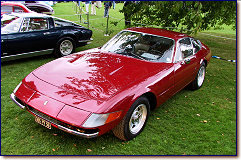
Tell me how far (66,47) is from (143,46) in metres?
3.58

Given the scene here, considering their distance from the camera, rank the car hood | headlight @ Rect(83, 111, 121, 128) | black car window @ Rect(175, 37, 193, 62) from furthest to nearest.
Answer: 1. black car window @ Rect(175, 37, 193, 62)
2. the car hood
3. headlight @ Rect(83, 111, 121, 128)

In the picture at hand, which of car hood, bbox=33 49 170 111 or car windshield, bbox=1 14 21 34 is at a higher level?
car windshield, bbox=1 14 21 34

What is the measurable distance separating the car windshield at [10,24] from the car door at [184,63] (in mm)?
4514

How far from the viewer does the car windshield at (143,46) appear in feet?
12.8

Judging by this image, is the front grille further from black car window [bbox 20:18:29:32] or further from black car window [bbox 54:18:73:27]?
black car window [bbox 54:18:73:27]

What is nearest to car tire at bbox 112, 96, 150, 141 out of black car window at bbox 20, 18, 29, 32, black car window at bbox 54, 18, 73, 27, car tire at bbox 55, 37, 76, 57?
car tire at bbox 55, 37, 76, 57

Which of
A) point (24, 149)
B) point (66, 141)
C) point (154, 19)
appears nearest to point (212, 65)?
point (154, 19)

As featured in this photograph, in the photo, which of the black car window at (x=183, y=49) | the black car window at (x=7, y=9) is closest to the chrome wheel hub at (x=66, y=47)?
the black car window at (x=183, y=49)

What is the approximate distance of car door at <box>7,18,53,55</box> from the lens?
578 cm

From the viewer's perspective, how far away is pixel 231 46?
10.2m

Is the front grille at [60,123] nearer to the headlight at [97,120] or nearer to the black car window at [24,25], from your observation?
the headlight at [97,120]

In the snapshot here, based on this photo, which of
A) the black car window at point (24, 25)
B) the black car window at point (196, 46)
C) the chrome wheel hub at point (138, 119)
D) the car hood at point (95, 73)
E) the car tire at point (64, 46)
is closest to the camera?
the car hood at point (95, 73)

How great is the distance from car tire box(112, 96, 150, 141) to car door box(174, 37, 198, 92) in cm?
97

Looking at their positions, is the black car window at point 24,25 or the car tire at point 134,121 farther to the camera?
the black car window at point 24,25
